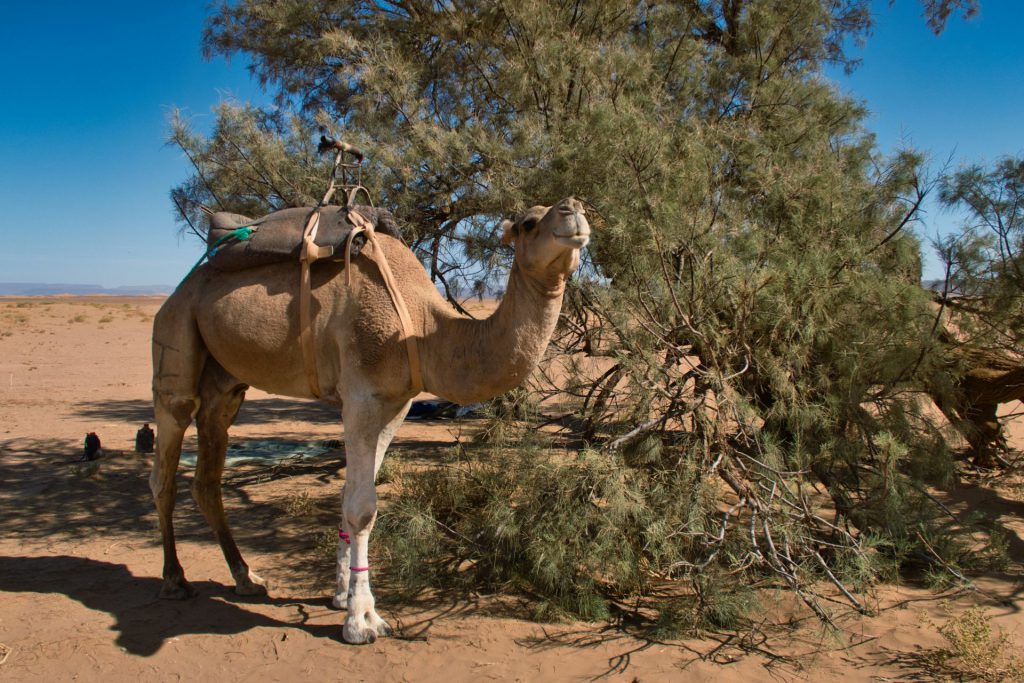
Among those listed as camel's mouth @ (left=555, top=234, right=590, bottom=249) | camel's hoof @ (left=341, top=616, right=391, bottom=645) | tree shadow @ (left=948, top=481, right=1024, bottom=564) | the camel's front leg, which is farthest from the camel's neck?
tree shadow @ (left=948, top=481, right=1024, bottom=564)

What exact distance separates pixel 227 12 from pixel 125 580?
7.18 m

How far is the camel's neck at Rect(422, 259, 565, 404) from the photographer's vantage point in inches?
134

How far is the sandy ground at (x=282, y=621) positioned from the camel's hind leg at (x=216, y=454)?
163mm

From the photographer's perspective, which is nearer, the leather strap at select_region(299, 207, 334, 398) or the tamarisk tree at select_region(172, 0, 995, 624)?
the leather strap at select_region(299, 207, 334, 398)

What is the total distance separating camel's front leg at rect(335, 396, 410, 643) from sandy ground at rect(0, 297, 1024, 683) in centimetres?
15

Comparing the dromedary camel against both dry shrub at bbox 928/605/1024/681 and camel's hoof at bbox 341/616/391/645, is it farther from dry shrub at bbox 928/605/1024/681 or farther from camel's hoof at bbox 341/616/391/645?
dry shrub at bbox 928/605/1024/681

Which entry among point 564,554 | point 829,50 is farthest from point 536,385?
point 829,50

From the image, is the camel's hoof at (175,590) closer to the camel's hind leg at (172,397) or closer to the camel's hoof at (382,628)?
the camel's hind leg at (172,397)

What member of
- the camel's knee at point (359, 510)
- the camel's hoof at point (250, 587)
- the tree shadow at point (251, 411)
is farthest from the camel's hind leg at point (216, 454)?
the tree shadow at point (251, 411)

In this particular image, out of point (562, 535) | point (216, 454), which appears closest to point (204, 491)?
point (216, 454)

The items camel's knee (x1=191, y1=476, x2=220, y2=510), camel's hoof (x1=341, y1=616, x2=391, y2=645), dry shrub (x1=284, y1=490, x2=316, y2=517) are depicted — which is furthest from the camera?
dry shrub (x1=284, y1=490, x2=316, y2=517)

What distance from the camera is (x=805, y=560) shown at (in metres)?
4.22

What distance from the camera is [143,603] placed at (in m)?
4.66

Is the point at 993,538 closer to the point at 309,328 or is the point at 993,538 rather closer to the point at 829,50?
the point at 309,328
